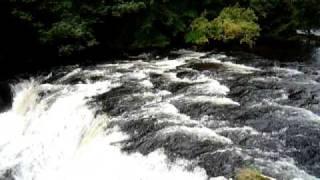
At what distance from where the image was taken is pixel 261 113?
1312cm

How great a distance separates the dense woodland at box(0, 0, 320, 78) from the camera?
2114cm

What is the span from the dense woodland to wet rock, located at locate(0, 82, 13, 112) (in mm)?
3009

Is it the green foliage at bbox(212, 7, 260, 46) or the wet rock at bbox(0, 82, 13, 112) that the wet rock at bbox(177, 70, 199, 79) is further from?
the wet rock at bbox(0, 82, 13, 112)

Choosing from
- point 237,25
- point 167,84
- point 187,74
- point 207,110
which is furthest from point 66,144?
point 237,25

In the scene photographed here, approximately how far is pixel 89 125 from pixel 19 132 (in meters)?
3.01

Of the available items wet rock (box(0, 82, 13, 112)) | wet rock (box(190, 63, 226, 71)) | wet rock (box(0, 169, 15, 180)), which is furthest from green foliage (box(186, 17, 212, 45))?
wet rock (box(0, 169, 15, 180))

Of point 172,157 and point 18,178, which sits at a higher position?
point 172,157

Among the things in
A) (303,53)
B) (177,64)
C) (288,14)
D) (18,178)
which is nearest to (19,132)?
(18,178)

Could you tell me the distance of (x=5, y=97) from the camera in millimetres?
18109

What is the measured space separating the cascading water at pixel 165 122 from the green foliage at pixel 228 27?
2.78 metres

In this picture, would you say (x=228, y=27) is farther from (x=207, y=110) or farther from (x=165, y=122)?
→ (x=165, y=122)

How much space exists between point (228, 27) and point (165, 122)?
9816mm

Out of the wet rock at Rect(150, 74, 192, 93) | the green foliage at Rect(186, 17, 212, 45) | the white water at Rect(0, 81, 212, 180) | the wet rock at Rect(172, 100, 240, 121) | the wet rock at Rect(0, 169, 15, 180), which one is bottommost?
the wet rock at Rect(0, 169, 15, 180)

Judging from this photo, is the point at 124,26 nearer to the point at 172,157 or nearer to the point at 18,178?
the point at 18,178
